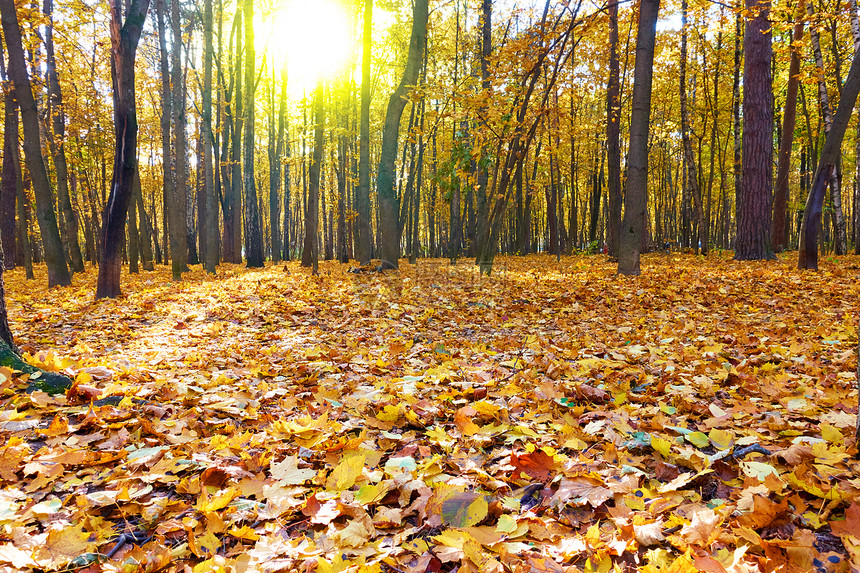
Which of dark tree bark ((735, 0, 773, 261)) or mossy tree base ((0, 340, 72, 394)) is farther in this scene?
dark tree bark ((735, 0, 773, 261))

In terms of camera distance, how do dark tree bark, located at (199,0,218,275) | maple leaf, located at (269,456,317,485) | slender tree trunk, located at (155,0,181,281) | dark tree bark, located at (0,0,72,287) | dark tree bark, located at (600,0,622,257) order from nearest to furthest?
maple leaf, located at (269,456,317,485) < dark tree bark, located at (0,0,72,287) < slender tree trunk, located at (155,0,181,281) < dark tree bark, located at (600,0,622,257) < dark tree bark, located at (199,0,218,275)

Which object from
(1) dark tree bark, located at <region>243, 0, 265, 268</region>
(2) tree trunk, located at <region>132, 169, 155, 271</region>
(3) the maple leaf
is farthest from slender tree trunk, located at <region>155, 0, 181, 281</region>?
(3) the maple leaf

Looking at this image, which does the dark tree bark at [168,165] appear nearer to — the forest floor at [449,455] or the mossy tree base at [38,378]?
the forest floor at [449,455]

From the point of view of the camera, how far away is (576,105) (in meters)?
20.2

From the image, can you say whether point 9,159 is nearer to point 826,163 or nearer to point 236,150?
point 236,150

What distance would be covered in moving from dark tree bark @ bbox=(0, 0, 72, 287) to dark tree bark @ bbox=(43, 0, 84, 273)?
243 centimetres

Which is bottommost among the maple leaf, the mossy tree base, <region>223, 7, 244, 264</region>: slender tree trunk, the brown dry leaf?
the maple leaf

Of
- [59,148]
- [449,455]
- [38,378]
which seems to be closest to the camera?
[449,455]

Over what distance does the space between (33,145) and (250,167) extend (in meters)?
6.83

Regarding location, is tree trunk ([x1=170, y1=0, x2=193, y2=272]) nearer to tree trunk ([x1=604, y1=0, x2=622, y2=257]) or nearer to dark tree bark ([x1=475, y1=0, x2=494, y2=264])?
dark tree bark ([x1=475, y1=0, x2=494, y2=264])

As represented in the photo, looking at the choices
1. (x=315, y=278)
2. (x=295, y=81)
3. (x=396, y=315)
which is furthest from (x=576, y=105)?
(x=396, y=315)

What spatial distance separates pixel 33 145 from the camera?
806cm

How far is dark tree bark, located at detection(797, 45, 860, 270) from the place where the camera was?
5938 mm

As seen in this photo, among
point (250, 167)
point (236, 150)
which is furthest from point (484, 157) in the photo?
point (236, 150)
